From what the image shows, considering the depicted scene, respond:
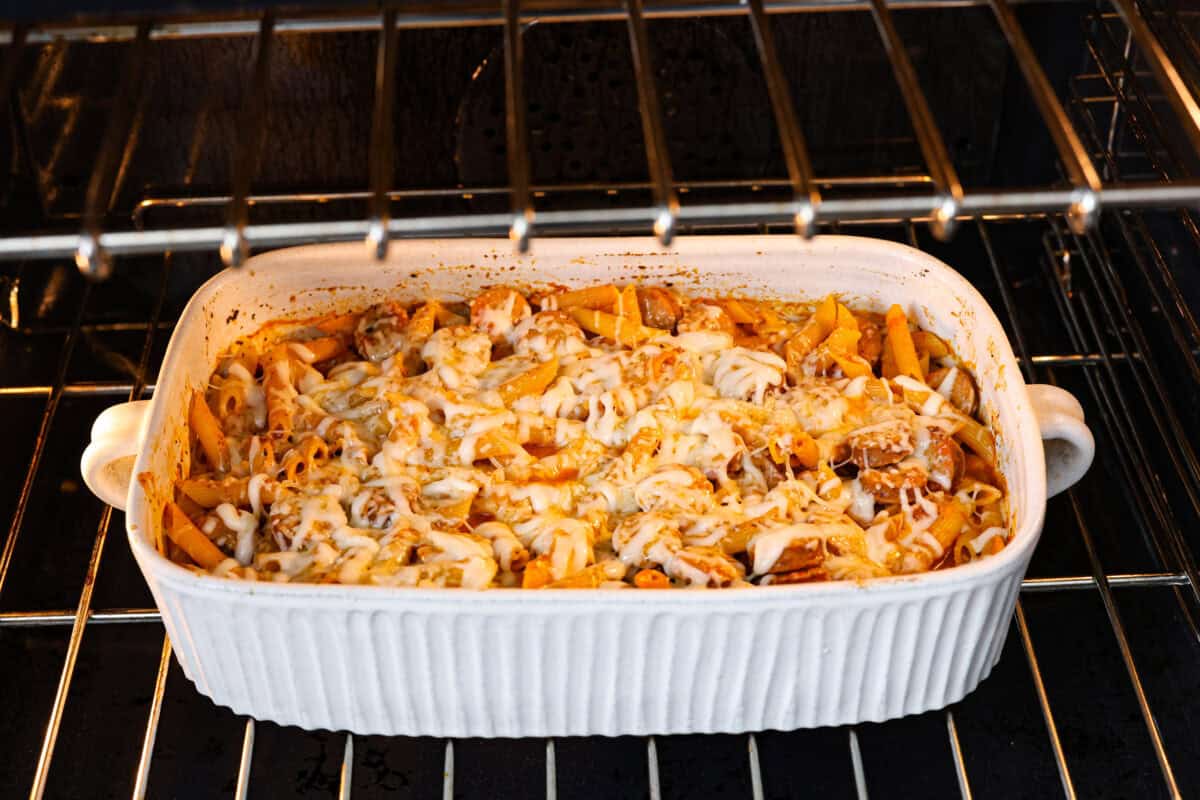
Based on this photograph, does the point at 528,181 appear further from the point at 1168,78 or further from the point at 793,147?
the point at 1168,78

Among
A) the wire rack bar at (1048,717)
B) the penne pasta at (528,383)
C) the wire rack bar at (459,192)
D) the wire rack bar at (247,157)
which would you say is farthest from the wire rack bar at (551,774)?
the wire rack bar at (459,192)

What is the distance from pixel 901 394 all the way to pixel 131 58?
2.28 ft

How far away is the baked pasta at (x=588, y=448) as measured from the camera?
1.12 metres

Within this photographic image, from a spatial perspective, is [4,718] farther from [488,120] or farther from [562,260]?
[488,120]

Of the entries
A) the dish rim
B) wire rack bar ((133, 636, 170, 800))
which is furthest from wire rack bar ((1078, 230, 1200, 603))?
wire rack bar ((133, 636, 170, 800))

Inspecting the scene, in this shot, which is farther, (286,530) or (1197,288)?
(1197,288)

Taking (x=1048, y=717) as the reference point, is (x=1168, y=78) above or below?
above

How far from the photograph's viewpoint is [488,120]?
1617 mm

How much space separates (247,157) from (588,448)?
0.42 meters

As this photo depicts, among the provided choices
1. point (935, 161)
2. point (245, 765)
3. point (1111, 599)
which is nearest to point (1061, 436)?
point (1111, 599)

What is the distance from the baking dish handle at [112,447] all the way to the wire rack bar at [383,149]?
330mm

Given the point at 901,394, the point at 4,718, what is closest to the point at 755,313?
the point at 901,394

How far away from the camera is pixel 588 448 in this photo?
1222 mm

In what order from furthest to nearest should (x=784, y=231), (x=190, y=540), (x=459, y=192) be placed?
(x=784, y=231) → (x=459, y=192) → (x=190, y=540)
